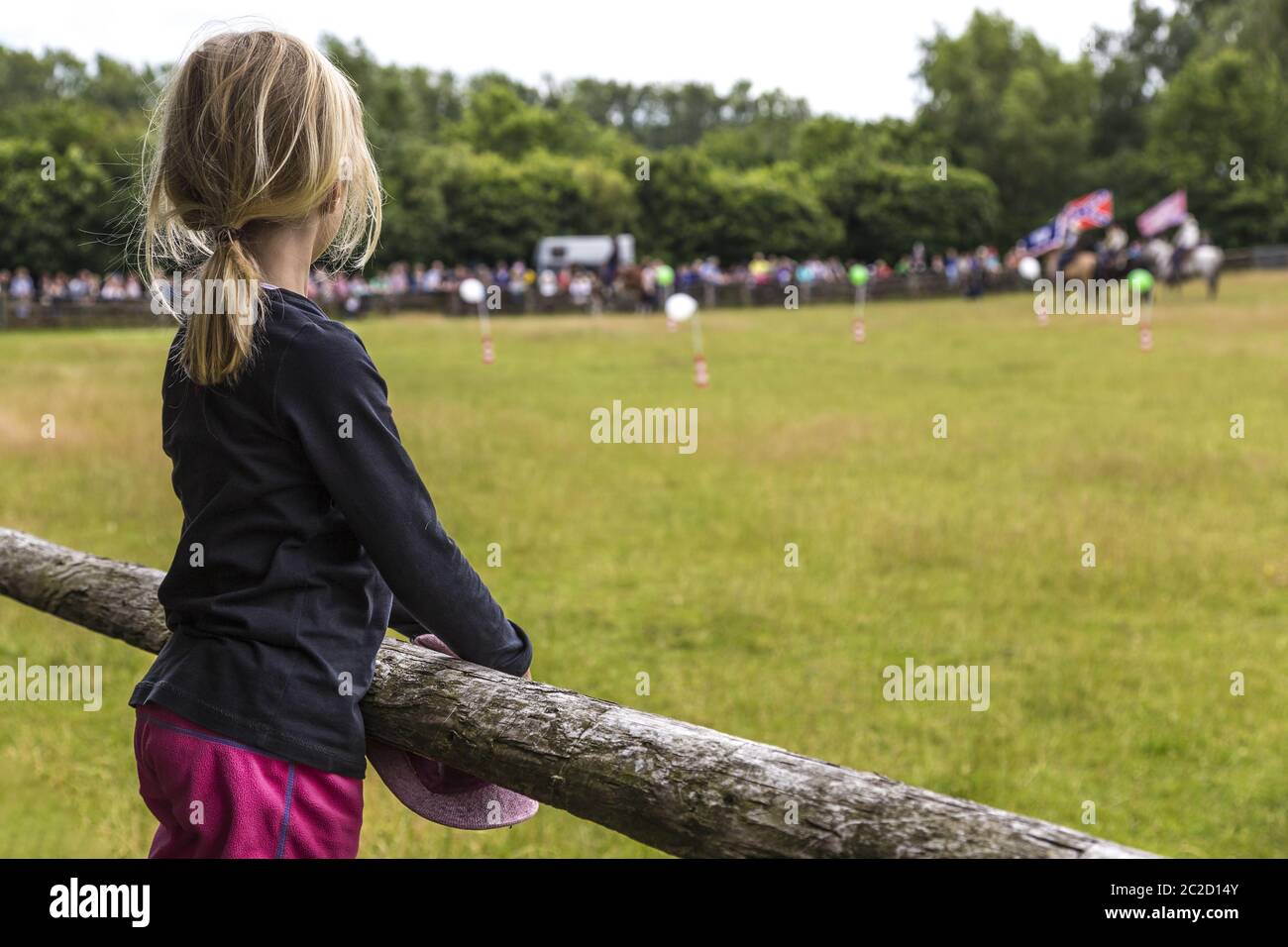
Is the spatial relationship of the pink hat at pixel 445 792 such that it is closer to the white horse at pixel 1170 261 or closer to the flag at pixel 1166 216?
the white horse at pixel 1170 261

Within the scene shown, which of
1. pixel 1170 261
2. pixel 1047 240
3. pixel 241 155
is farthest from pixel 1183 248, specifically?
pixel 241 155

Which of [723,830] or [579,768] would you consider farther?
[579,768]

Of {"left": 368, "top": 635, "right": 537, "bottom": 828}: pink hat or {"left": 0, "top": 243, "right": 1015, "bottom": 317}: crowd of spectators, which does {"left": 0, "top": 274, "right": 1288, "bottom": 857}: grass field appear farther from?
{"left": 0, "top": 243, "right": 1015, "bottom": 317}: crowd of spectators

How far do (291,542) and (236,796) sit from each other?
0.43 m

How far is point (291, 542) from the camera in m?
2.08

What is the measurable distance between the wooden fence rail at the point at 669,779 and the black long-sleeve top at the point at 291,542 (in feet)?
0.79

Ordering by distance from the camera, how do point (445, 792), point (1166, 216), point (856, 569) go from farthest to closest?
point (1166, 216) < point (856, 569) < point (445, 792)

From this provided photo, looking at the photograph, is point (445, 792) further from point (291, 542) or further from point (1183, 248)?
point (1183, 248)

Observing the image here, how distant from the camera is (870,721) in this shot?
684cm

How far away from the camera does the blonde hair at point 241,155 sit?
2047 millimetres

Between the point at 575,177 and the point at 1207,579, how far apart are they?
5653cm

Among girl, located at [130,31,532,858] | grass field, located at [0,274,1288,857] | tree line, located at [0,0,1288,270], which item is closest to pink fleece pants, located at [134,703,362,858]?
girl, located at [130,31,532,858]
